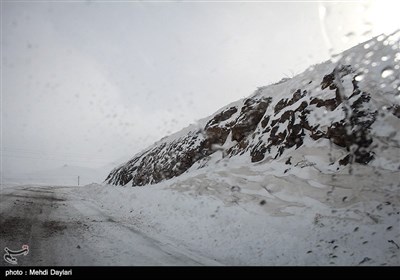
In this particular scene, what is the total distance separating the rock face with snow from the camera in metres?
10.4

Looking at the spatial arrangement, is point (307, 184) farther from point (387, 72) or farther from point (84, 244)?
point (84, 244)

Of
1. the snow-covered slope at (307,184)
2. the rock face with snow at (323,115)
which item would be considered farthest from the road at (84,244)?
the rock face with snow at (323,115)

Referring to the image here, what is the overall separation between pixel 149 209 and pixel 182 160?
7667 mm

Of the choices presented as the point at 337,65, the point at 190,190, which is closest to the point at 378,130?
the point at 337,65

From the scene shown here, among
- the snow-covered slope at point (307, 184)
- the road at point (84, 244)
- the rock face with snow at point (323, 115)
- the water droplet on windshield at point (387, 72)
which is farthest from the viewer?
the water droplet on windshield at point (387, 72)

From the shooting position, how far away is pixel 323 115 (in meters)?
12.5

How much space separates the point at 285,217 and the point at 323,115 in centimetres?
542

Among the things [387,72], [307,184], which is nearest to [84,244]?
[307,184]

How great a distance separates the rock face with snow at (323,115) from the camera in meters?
10.4

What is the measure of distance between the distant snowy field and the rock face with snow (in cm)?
113

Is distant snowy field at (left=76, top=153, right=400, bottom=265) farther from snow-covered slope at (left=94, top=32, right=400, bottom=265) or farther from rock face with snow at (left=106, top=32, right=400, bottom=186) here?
rock face with snow at (left=106, top=32, right=400, bottom=186)

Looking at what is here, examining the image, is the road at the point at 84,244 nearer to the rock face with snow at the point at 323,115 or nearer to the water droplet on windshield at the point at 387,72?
the rock face with snow at the point at 323,115

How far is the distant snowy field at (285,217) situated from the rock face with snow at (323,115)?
3.71 ft
